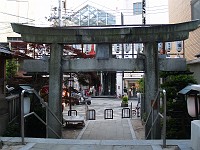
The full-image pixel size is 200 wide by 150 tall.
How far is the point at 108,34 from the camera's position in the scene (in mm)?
11680

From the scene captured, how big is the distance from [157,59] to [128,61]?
1.16m

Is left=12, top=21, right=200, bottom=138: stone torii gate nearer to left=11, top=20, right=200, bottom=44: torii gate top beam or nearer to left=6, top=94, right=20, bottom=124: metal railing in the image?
left=11, top=20, right=200, bottom=44: torii gate top beam

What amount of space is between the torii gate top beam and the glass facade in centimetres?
3851

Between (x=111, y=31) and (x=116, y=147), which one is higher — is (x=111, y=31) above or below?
above

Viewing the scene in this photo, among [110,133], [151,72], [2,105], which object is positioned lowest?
[110,133]

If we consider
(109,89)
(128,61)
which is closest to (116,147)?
(128,61)

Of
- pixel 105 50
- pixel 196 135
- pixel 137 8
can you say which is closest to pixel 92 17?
pixel 137 8

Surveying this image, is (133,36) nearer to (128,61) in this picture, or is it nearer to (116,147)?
(128,61)

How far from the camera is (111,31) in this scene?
1162 cm

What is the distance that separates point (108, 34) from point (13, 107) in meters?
4.84

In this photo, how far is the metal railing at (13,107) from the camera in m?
11.3

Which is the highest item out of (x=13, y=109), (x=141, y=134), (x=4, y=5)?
(x=4, y=5)

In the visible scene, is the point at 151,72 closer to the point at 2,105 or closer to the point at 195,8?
the point at 2,105

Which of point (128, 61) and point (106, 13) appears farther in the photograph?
point (106, 13)
